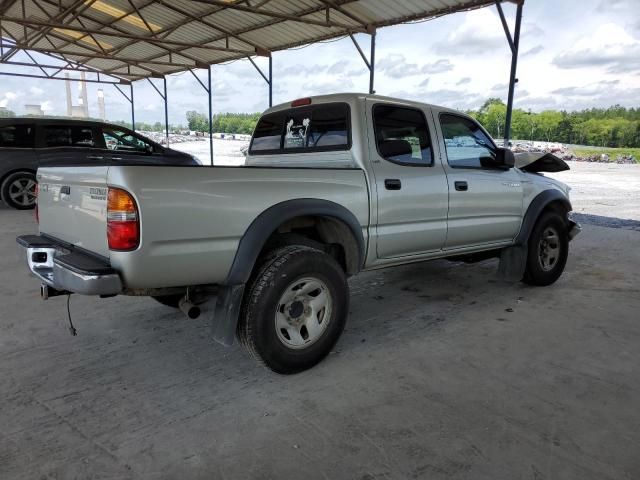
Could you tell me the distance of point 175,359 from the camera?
10.5 ft

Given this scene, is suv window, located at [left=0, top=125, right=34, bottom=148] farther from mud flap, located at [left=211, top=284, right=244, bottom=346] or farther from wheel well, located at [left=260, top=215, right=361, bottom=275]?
mud flap, located at [left=211, top=284, right=244, bottom=346]

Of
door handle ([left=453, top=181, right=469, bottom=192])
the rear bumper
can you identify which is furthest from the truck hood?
the rear bumper

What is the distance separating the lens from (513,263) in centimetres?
477

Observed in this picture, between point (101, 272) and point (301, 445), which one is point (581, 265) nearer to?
point (301, 445)

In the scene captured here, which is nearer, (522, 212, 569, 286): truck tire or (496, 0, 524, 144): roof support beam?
(522, 212, 569, 286): truck tire

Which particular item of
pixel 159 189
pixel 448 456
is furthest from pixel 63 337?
pixel 448 456

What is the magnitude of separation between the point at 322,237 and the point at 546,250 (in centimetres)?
282

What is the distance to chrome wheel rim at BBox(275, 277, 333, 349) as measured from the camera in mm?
2954

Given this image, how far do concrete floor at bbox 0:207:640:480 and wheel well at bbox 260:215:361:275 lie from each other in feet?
2.13

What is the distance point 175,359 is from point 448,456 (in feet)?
6.21

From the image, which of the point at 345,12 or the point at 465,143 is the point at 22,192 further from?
the point at 465,143

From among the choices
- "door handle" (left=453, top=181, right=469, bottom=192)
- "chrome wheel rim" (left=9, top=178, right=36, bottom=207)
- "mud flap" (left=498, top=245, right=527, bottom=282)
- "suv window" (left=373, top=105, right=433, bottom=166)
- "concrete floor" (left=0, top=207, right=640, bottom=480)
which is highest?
"suv window" (left=373, top=105, right=433, bottom=166)

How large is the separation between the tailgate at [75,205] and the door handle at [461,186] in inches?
108

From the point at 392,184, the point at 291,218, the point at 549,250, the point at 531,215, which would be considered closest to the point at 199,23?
the point at 531,215
